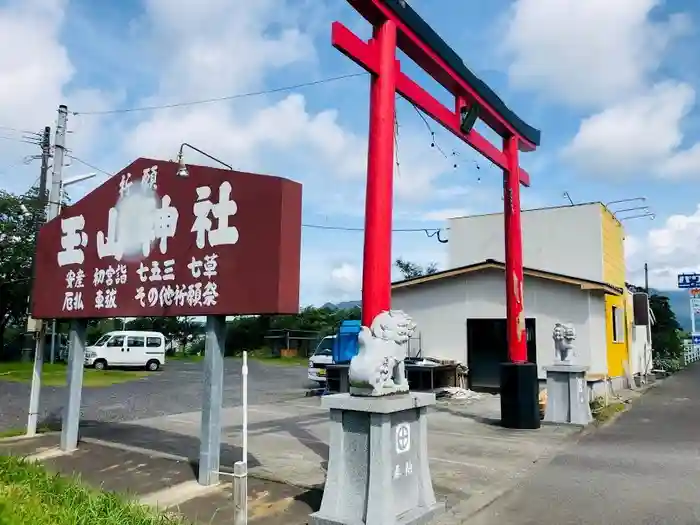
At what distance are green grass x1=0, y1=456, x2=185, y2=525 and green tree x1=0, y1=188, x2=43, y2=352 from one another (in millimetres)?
23696

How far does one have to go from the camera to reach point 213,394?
22.0 feet

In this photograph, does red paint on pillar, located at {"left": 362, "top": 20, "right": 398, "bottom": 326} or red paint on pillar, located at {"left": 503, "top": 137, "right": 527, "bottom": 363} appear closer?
red paint on pillar, located at {"left": 362, "top": 20, "right": 398, "bottom": 326}

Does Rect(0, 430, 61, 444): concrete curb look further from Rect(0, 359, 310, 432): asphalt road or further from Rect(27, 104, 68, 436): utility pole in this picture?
Rect(0, 359, 310, 432): asphalt road

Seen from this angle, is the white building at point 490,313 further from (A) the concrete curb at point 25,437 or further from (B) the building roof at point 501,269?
(A) the concrete curb at point 25,437

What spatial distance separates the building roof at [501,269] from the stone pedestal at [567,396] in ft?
16.5

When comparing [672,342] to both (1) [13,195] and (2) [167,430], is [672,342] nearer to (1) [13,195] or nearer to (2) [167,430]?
(2) [167,430]

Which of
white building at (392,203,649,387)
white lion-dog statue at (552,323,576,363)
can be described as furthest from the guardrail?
white lion-dog statue at (552,323,576,363)

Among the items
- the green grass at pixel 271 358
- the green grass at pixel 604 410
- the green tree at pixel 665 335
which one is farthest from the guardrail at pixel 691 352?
the green grass at pixel 604 410

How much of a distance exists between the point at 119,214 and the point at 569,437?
8109 mm

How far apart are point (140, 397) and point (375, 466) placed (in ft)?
43.8

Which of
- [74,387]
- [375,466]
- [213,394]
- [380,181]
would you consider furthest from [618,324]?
[375,466]

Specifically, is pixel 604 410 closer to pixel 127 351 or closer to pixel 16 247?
pixel 127 351

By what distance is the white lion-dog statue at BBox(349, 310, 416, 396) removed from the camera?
4.93m

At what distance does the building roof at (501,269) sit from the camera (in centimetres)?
1561
